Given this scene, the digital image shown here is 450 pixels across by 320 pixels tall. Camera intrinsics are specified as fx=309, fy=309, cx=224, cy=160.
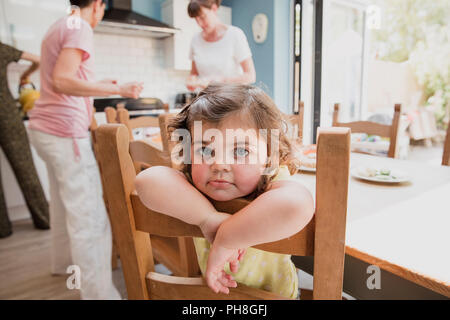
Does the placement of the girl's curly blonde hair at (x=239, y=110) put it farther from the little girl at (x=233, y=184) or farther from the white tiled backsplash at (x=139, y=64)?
the white tiled backsplash at (x=139, y=64)

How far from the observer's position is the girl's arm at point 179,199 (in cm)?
35

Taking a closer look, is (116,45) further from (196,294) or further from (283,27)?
(196,294)

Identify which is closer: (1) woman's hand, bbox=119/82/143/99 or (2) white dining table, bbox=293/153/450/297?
(2) white dining table, bbox=293/153/450/297

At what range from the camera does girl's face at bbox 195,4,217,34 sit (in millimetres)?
1633

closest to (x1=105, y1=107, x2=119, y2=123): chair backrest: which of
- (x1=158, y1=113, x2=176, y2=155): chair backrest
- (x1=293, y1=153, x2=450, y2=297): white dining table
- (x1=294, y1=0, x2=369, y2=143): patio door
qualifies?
(x1=158, y1=113, x2=176, y2=155): chair backrest

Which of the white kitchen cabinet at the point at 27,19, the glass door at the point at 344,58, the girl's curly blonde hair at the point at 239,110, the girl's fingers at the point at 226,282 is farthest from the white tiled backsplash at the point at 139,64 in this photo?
the girl's fingers at the point at 226,282

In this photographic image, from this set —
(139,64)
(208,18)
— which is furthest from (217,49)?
(139,64)

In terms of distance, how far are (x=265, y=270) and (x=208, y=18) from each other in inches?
59.0

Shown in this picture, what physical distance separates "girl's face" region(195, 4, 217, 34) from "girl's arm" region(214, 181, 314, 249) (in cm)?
154

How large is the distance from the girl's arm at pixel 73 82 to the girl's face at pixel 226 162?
2.69 ft

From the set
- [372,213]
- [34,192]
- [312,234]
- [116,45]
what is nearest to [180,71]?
[116,45]

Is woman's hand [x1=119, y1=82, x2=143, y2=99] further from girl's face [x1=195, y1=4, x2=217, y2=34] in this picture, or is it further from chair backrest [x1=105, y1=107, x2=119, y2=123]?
girl's face [x1=195, y1=4, x2=217, y2=34]

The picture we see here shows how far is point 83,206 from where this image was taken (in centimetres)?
124

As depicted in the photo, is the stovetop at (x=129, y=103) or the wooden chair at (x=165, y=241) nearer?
the wooden chair at (x=165, y=241)
